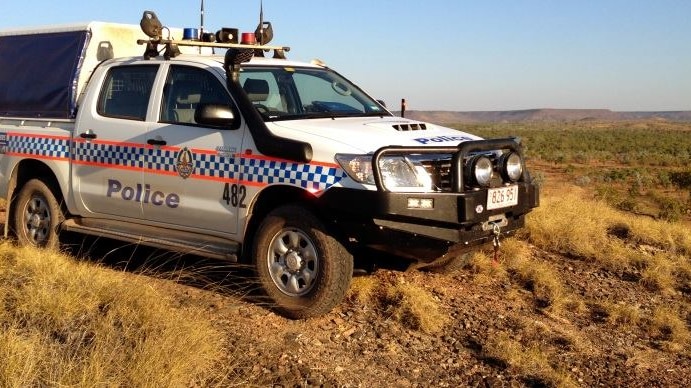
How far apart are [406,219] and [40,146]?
3909mm

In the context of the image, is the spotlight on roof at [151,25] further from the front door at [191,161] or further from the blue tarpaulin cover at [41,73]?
the blue tarpaulin cover at [41,73]

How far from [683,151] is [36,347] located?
128ft

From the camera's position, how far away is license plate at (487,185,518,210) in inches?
194

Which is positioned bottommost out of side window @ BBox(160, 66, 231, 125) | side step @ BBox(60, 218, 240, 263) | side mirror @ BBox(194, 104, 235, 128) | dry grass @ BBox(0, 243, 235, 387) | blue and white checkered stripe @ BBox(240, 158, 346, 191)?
dry grass @ BBox(0, 243, 235, 387)

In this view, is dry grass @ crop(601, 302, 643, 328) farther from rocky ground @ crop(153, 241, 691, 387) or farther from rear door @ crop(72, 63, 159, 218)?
rear door @ crop(72, 63, 159, 218)

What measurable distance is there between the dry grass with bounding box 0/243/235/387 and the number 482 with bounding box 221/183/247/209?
0.84 m

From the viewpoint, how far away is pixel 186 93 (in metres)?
5.84

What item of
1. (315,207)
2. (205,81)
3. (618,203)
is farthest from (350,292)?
(618,203)

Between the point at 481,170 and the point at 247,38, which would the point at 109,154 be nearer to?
the point at 247,38

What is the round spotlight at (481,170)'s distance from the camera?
16.0 ft

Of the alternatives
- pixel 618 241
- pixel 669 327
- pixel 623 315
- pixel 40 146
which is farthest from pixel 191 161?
pixel 618 241

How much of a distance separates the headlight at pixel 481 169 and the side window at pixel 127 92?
2.77 meters

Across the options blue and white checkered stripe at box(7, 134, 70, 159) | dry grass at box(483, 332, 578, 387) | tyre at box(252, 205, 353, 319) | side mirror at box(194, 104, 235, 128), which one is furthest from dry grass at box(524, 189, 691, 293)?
blue and white checkered stripe at box(7, 134, 70, 159)

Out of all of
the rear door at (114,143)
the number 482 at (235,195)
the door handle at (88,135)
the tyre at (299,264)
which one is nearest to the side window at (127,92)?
the rear door at (114,143)
